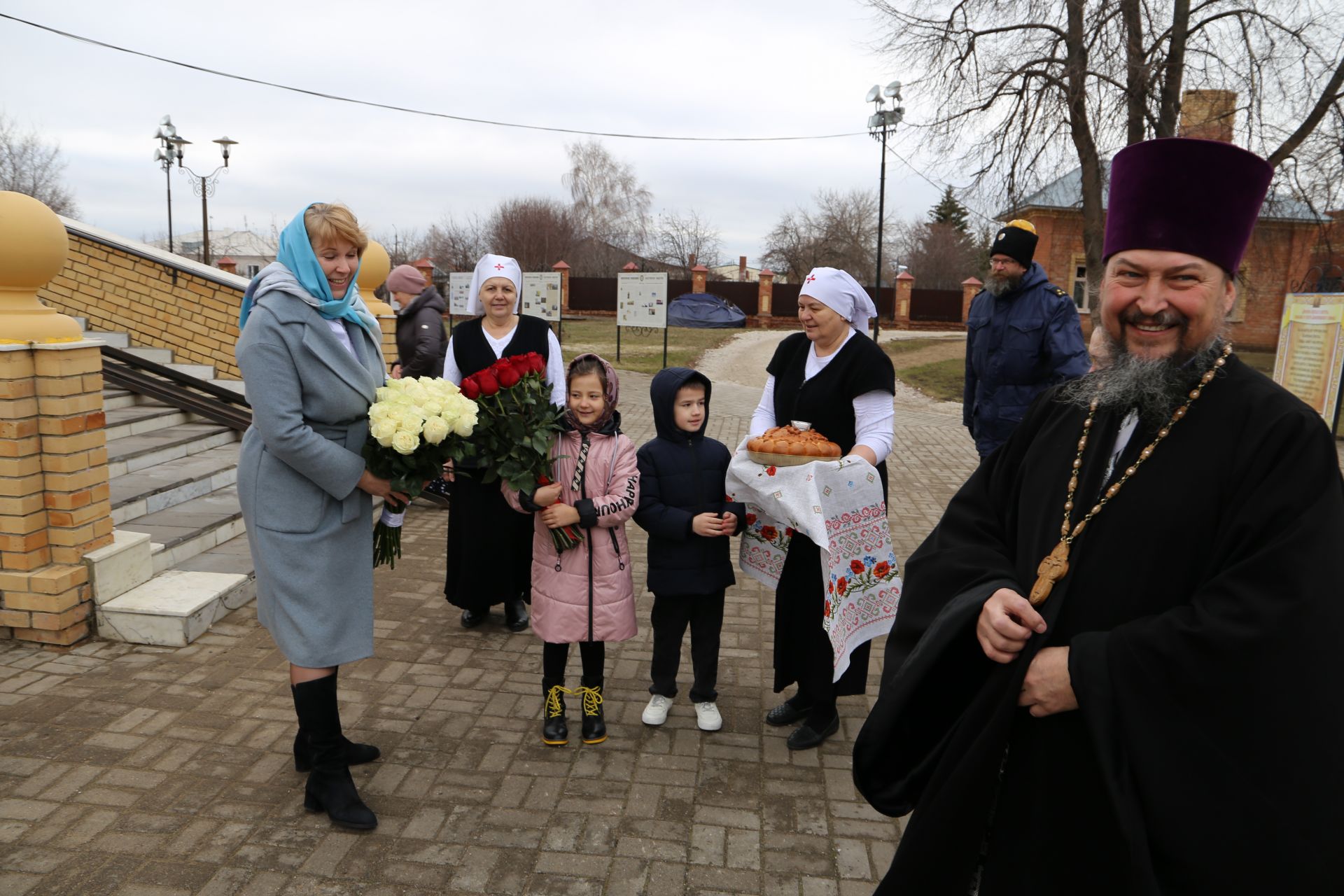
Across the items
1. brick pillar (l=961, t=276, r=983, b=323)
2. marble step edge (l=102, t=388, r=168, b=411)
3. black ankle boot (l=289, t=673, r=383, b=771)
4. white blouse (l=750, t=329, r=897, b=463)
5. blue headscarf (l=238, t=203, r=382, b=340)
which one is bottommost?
black ankle boot (l=289, t=673, r=383, b=771)

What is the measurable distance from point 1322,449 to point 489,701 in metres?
3.54

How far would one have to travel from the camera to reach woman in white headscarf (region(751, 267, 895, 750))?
3.69 meters

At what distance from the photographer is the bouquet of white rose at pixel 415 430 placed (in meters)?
3.09

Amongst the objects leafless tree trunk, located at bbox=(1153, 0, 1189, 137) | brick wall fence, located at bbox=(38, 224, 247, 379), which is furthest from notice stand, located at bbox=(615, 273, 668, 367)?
brick wall fence, located at bbox=(38, 224, 247, 379)

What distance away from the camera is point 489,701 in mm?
4191

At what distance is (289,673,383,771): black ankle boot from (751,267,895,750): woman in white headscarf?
1.79 metres

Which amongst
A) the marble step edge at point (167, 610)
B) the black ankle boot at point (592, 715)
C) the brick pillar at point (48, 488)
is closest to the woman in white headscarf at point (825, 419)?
the black ankle boot at point (592, 715)

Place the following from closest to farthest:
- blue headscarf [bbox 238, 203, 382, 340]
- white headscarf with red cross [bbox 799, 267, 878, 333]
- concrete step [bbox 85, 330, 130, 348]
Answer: blue headscarf [bbox 238, 203, 382, 340]
white headscarf with red cross [bbox 799, 267, 878, 333]
concrete step [bbox 85, 330, 130, 348]

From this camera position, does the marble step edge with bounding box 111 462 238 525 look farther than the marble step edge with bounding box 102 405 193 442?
No

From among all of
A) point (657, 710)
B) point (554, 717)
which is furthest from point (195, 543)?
point (657, 710)

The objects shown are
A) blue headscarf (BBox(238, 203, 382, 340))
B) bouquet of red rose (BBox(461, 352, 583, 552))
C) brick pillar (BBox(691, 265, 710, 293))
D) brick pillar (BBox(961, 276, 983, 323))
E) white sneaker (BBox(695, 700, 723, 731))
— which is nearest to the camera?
blue headscarf (BBox(238, 203, 382, 340))

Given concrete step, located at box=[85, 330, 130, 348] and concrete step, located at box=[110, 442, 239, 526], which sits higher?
concrete step, located at box=[85, 330, 130, 348]

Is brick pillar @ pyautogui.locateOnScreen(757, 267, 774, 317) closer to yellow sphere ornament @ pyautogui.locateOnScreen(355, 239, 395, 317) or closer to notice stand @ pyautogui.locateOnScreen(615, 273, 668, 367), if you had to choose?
notice stand @ pyautogui.locateOnScreen(615, 273, 668, 367)

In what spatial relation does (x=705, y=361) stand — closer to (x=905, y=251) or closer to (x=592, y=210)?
(x=592, y=210)
